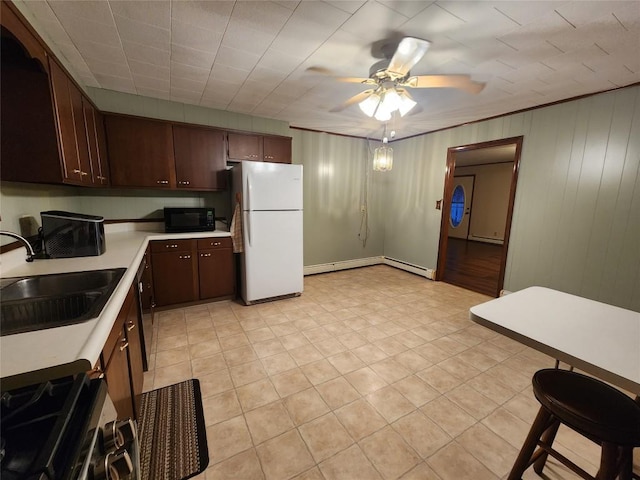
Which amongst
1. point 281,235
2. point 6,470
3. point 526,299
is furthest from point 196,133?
point 526,299

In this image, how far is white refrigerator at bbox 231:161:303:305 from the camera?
3.06 metres

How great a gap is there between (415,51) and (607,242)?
2.70 metres

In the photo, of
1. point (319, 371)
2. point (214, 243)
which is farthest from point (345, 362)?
point (214, 243)

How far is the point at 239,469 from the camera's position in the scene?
1.35m

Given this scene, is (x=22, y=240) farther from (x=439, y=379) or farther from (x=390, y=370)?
(x=439, y=379)

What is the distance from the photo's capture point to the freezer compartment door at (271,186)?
A: 3.01 metres

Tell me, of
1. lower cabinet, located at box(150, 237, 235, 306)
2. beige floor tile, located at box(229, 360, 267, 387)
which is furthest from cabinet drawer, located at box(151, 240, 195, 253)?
beige floor tile, located at box(229, 360, 267, 387)

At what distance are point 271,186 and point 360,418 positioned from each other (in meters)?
2.44

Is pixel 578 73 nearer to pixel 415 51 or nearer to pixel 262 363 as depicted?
pixel 415 51

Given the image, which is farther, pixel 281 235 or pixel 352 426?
pixel 281 235

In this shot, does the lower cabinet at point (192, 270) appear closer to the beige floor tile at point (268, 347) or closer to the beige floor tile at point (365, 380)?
the beige floor tile at point (268, 347)

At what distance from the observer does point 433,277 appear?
437 cm

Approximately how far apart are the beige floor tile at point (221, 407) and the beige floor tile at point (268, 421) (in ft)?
0.35

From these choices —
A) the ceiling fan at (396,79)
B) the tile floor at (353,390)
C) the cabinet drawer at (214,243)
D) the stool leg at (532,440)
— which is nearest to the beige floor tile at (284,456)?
the tile floor at (353,390)
